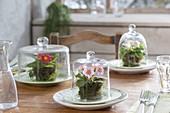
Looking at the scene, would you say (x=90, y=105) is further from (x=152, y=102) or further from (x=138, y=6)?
(x=138, y=6)

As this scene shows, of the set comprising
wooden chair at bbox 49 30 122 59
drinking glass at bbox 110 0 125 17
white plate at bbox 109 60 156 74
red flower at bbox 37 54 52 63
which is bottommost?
white plate at bbox 109 60 156 74

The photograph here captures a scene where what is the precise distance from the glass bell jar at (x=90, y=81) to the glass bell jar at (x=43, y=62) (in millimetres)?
210

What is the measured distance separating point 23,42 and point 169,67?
1922 mm

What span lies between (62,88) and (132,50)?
463 millimetres

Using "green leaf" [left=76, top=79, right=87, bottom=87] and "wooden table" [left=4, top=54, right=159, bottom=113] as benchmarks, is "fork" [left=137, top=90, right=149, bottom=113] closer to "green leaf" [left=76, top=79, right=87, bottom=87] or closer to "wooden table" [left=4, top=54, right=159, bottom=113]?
"wooden table" [left=4, top=54, right=159, bottom=113]

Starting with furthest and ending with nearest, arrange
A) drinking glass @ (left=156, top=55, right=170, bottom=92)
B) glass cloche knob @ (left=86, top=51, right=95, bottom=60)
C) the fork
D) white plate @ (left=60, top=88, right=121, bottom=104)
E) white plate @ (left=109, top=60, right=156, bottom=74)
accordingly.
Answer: white plate @ (left=109, top=60, right=156, bottom=74) → drinking glass @ (left=156, top=55, right=170, bottom=92) → glass cloche knob @ (left=86, top=51, right=95, bottom=60) → white plate @ (left=60, top=88, right=121, bottom=104) → the fork

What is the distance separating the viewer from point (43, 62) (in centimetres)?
181

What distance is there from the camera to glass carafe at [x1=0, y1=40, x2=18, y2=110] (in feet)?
4.94

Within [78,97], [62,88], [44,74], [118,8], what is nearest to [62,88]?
[62,88]

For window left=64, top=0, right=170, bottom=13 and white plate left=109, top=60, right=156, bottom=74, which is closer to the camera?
white plate left=109, top=60, right=156, bottom=74

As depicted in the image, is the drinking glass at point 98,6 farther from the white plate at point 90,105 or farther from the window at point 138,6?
the white plate at point 90,105

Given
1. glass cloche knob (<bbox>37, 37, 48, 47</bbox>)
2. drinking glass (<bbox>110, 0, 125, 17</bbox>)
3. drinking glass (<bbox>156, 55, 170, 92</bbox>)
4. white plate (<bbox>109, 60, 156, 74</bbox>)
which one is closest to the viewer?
drinking glass (<bbox>156, 55, 170, 92</bbox>)

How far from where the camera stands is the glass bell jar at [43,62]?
5.94 ft

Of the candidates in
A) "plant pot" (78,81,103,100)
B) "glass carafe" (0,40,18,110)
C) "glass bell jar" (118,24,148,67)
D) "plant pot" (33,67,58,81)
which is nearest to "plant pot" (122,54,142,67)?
"glass bell jar" (118,24,148,67)
